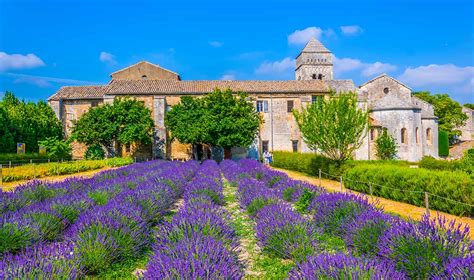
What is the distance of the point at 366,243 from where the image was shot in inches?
166

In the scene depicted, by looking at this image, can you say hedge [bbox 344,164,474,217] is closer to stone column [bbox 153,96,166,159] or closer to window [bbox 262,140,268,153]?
window [bbox 262,140,268,153]

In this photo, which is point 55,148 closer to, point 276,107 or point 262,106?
point 262,106

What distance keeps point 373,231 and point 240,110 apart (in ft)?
68.3

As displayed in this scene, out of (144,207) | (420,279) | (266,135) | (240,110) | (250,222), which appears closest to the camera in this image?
(420,279)

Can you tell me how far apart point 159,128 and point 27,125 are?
10473 millimetres

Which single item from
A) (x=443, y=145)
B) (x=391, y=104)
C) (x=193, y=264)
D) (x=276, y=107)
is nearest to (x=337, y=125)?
(x=193, y=264)

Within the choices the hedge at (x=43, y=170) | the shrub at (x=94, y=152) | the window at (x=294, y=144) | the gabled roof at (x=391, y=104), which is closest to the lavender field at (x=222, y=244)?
the hedge at (x=43, y=170)

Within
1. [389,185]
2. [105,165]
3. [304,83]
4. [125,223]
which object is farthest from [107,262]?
[304,83]

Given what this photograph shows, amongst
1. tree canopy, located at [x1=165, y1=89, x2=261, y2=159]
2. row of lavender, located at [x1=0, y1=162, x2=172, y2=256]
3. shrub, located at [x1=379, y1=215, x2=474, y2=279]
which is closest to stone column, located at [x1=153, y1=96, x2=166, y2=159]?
tree canopy, located at [x1=165, y1=89, x2=261, y2=159]

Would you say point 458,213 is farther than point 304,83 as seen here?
No

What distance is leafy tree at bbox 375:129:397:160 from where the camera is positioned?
89.1 feet

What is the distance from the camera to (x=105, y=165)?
22.6 metres

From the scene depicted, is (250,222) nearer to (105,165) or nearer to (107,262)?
(107,262)

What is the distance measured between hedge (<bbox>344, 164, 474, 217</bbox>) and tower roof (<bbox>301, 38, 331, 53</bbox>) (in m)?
40.5
